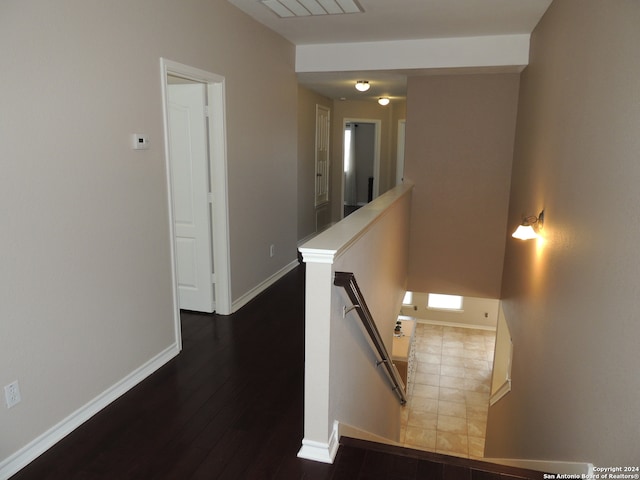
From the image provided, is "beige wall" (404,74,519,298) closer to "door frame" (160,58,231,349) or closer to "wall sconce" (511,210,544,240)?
"wall sconce" (511,210,544,240)

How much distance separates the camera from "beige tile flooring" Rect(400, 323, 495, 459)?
577cm

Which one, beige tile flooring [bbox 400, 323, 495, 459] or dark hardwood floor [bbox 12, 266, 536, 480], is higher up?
dark hardwood floor [bbox 12, 266, 536, 480]

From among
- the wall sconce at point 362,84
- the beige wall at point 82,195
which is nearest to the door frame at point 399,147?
the wall sconce at point 362,84

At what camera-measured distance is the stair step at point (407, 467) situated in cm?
222

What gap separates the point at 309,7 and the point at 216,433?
3.39 meters

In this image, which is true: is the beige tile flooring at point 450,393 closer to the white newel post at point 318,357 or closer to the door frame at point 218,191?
the door frame at point 218,191

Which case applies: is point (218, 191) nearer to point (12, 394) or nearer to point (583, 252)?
point (12, 394)

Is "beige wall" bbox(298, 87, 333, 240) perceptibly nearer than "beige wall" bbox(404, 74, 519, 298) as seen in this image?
No

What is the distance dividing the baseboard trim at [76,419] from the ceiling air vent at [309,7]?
2.92 meters

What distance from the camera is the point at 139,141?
288cm

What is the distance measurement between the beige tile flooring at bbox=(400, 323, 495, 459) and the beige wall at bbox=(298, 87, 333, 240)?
117 inches

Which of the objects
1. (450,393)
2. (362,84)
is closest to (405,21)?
(362,84)

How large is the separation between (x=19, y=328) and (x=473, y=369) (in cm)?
677

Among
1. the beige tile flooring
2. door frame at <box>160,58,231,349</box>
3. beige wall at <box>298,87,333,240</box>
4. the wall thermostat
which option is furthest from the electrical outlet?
beige wall at <box>298,87,333,240</box>
